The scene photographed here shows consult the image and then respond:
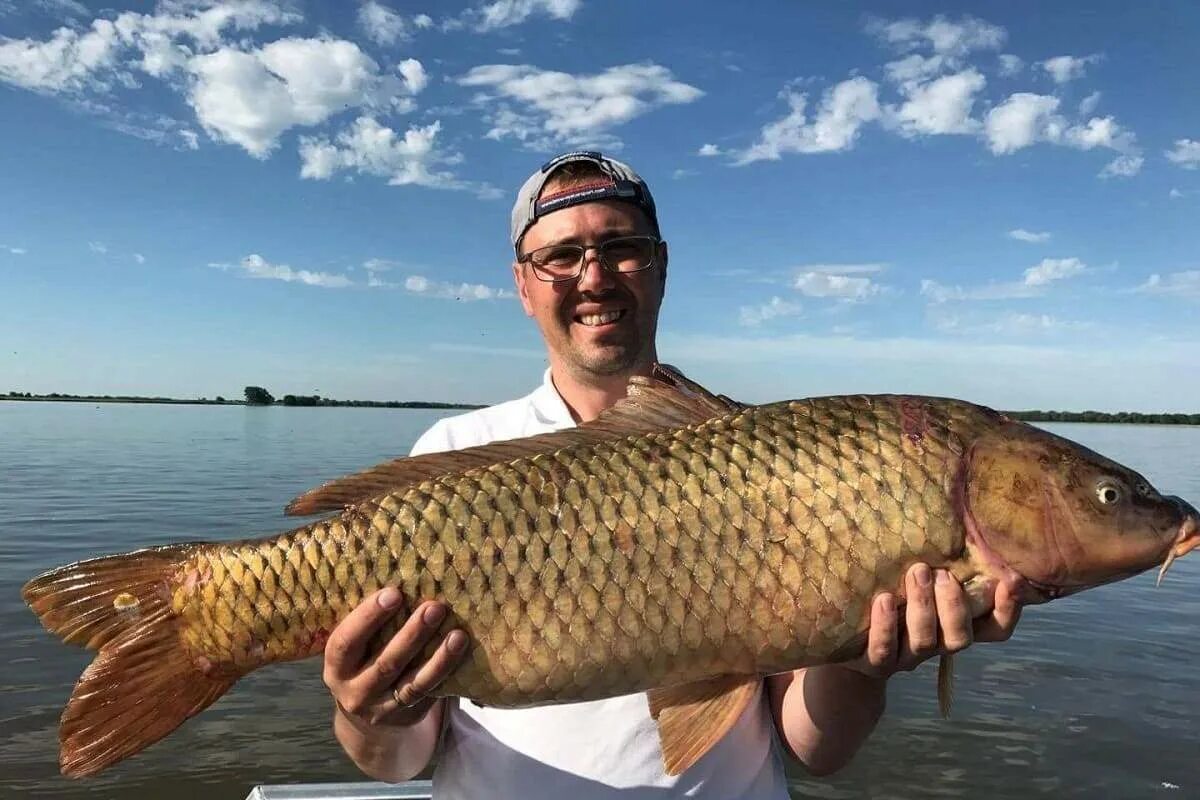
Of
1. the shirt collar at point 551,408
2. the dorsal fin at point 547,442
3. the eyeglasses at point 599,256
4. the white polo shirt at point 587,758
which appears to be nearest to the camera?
the dorsal fin at point 547,442

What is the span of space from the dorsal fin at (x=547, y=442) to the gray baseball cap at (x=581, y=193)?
1128mm

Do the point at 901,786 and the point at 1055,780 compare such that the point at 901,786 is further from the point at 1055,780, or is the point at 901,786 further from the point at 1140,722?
the point at 1140,722

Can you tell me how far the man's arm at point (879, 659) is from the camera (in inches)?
76.2

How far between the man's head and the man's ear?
0.32 ft

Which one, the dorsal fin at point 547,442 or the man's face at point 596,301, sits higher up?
the man's face at point 596,301

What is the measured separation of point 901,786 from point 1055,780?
131 centimetres

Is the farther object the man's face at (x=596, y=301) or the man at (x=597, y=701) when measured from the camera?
the man's face at (x=596, y=301)

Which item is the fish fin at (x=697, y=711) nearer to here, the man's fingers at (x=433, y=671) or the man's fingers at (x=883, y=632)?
the man's fingers at (x=883, y=632)

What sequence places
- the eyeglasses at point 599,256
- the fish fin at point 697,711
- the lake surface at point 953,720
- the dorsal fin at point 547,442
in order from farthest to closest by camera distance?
the lake surface at point 953,720 < the eyeglasses at point 599,256 < the dorsal fin at point 547,442 < the fish fin at point 697,711

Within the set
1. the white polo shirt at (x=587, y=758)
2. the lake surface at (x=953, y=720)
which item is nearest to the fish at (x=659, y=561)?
the white polo shirt at (x=587, y=758)

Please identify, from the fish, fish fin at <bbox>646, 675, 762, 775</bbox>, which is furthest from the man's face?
fish fin at <bbox>646, 675, 762, 775</bbox>

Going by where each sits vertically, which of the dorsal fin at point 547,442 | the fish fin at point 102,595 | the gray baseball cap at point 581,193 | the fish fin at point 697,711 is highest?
the gray baseball cap at point 581,193

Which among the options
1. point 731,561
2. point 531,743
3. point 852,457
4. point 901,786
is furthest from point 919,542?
point 901,786

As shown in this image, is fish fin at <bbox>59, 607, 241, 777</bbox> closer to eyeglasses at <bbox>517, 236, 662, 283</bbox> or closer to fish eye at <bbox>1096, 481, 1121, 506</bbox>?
eyeglasses at <bbox>517, 236, 662, 283</bbox>
